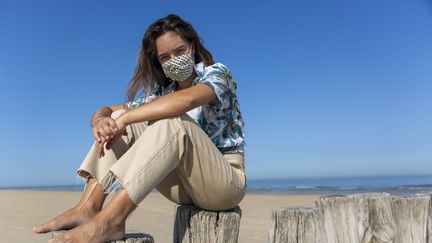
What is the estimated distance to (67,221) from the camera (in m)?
2.48

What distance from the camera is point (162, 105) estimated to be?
2510 mm

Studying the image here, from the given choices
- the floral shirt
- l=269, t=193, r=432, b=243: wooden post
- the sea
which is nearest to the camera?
l=269, t=193, r=432, b=243: wooden post

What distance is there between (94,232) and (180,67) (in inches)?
51.5

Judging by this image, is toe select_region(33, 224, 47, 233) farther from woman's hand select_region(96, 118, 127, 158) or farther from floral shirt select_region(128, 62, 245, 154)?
floral shirt select_region(128, 62, 245, 154)

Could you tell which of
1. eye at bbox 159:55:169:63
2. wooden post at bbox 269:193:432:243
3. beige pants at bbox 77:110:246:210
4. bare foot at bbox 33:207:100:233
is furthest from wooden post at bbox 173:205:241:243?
eye at bbox 159:55:169:63

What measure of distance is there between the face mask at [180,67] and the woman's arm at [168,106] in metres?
0.38

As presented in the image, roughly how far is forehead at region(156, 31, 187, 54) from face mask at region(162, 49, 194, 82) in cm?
8

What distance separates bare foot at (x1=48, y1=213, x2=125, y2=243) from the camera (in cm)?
223

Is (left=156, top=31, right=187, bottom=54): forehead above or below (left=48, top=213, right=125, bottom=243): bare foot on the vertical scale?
above

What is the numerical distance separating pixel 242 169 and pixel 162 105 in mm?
749

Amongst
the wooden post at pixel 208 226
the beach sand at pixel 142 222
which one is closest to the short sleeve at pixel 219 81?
the wooden post at pixel 208 226

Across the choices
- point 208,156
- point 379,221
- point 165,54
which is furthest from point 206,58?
point 379,221

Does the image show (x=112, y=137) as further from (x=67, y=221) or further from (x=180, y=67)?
(x=180, y=67)

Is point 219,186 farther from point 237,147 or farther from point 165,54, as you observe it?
point 165,54
